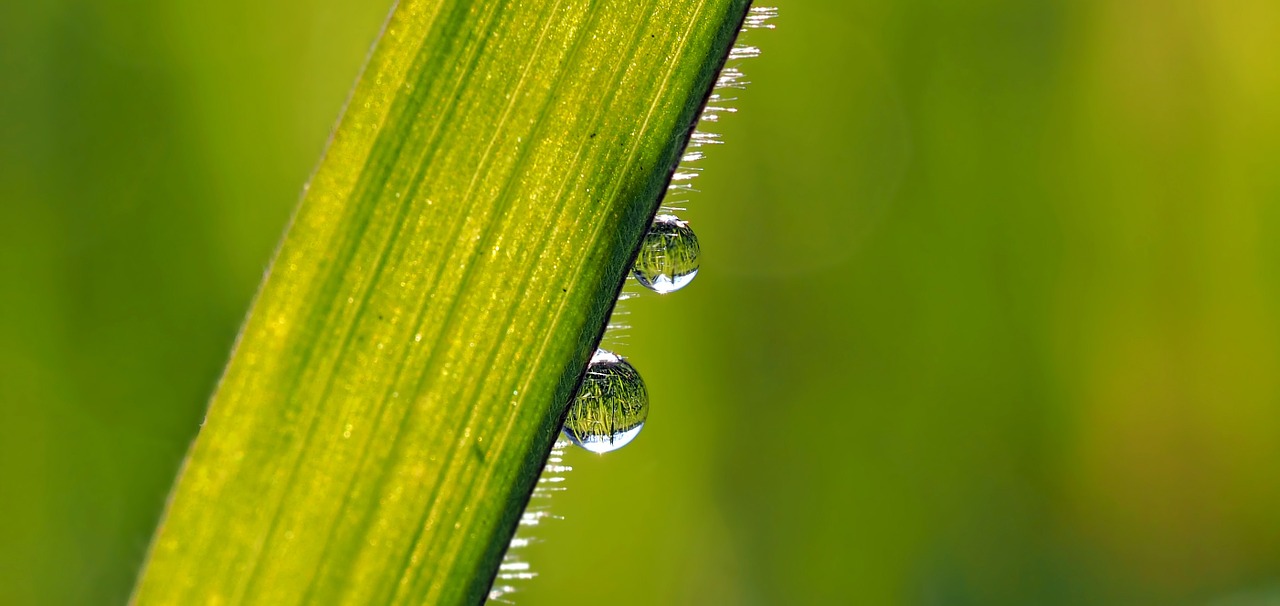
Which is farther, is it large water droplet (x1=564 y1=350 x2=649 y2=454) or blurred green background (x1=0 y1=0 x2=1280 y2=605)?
blurred green background (x1=0 y1=0 x2=1280 y2=605)

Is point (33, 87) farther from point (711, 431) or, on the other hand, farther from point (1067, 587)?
point (1067, 587)

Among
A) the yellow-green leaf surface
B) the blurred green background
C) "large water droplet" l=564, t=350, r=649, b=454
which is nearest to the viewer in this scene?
the yellow-green leaf surface

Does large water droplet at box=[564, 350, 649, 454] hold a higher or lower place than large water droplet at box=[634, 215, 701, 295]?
lower

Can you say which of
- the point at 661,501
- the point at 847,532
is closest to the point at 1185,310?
the point at 847,532

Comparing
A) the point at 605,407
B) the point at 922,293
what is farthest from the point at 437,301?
the point at 922,293

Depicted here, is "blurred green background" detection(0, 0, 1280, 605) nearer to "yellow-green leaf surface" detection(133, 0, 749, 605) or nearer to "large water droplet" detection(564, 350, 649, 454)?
"large water droplet" detection(564, 350, 649, 454)

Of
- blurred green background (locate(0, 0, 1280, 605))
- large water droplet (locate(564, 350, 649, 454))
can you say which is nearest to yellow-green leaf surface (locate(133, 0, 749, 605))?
large water droplet (locate(564, 350, 649, 454))

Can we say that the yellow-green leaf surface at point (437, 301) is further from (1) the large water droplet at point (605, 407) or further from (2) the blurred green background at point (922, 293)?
(2) the blurred green background at point (922, 293)
